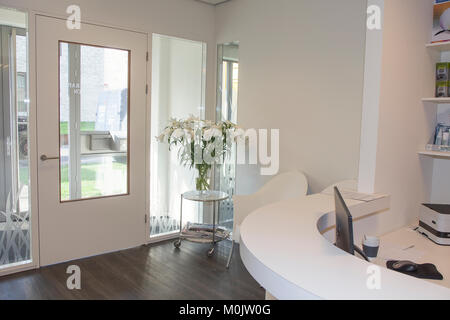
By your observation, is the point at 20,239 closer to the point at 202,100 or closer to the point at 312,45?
the point at 202,100

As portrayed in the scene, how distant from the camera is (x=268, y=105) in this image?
3910 millimetres

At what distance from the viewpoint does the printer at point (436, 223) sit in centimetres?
223

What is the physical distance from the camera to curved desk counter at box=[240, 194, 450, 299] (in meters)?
1.02

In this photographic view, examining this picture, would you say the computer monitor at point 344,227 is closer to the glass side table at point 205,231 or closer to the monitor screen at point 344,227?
the monitor screen at point 344,227

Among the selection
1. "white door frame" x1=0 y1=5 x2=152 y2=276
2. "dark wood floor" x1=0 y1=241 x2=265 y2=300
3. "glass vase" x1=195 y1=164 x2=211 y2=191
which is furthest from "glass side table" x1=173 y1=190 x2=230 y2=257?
"white door frame" x1=0 y1=5 x2=152 y2=276

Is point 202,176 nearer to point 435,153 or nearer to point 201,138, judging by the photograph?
point 201,138

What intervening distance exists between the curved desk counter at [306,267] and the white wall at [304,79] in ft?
5.62

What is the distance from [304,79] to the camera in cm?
355

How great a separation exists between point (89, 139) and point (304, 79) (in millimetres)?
2188

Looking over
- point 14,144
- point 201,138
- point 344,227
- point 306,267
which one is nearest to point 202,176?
A: point 201,138

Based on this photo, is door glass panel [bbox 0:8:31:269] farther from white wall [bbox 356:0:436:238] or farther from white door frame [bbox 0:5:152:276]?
white wall [bbox 356:0:436:238]
